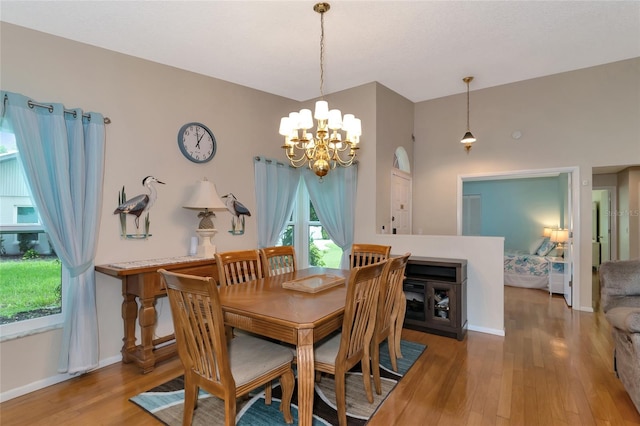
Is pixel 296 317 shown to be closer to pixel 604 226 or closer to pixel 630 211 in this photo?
pixel 630 211

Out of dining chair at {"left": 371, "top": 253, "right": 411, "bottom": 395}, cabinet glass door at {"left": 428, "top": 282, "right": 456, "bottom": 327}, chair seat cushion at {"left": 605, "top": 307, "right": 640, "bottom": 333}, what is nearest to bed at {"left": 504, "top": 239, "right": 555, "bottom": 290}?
cabinet glass door at {"left": 428, "top": 282, "right": 456, "bottom": 327}

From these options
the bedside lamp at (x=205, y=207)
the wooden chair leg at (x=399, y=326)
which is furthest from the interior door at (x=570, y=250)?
the bedside lamp at (x=205, y=207)

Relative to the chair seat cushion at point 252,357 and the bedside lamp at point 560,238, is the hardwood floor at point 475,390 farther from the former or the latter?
the bedside lamp at point 560,238

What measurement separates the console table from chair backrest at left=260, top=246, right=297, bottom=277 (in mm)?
552

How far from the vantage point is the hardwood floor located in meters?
2.06

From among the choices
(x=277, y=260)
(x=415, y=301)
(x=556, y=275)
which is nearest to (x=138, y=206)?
(x=277, y=260)

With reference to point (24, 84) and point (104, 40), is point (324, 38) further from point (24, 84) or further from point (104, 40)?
point (24, 84)

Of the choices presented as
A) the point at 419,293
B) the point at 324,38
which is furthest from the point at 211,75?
the point at 419,293

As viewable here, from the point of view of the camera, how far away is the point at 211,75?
364 cm

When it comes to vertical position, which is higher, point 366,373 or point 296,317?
point 296,317

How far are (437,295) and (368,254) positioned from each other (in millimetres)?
Answer: 957

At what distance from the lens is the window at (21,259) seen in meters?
2.41

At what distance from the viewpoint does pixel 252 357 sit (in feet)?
6.18

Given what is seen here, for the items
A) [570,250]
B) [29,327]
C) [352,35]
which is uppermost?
[352,35]
